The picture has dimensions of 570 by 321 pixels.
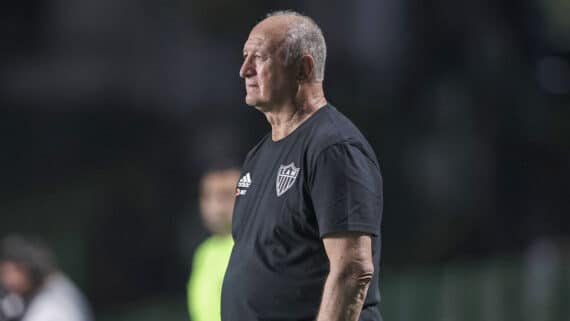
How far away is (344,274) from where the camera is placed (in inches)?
121

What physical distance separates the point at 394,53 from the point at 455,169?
3.87 ft

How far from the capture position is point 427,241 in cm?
775

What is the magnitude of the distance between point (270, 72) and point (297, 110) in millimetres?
139

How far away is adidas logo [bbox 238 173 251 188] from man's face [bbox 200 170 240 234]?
6.18 feet

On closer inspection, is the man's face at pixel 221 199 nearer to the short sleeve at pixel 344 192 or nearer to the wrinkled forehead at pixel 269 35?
the wrinkled forehead at pixel 269 35

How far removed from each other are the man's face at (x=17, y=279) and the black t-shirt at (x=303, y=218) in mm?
3831

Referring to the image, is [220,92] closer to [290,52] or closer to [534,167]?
[534,167]

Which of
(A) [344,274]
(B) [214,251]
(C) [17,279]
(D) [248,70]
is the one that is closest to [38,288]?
(C) [17,279]

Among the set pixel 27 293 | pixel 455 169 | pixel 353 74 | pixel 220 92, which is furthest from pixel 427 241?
pixel 27 293

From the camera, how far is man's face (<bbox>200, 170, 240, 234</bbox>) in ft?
18.2

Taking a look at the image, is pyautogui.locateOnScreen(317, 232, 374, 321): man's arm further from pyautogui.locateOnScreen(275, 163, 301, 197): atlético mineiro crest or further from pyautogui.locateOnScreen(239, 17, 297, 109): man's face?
pyautogui.locateOnScreen(239, 17, 297, 109): man's face

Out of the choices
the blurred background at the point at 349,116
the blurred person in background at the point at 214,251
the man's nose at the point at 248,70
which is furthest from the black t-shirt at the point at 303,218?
the blurred background at the point at 349,116

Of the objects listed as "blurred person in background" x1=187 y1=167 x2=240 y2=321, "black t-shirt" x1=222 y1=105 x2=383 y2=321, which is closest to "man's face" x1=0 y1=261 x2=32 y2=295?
"blurred person in background" x1=187 y1=167 x2=240 y2=321

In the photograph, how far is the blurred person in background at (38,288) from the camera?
688 cm
